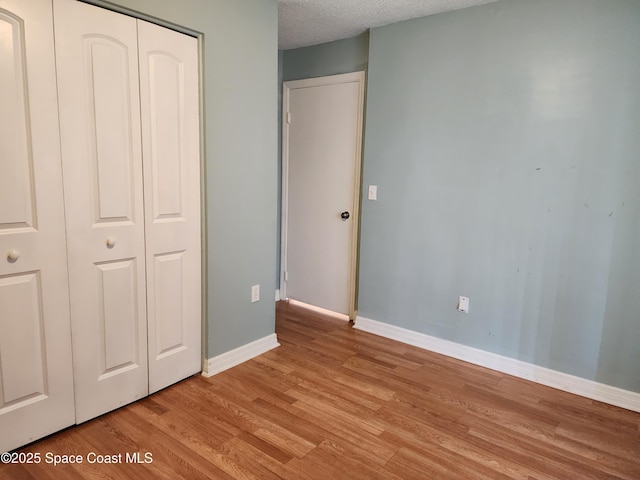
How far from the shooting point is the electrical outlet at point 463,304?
290 cm

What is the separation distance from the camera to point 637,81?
2225mm

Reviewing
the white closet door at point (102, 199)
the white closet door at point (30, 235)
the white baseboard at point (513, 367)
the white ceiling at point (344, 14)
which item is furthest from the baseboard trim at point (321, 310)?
the white ceiling at point (344, 14)

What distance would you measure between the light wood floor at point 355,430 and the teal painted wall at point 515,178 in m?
0.41

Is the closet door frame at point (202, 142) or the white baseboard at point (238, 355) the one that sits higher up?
the closet door frame at point (202, 142)

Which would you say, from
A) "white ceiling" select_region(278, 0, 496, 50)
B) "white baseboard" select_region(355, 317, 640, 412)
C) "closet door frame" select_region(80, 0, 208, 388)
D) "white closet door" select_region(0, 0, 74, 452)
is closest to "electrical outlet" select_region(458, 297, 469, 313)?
"white baseboard" select_region(355, 317, 640, 412)

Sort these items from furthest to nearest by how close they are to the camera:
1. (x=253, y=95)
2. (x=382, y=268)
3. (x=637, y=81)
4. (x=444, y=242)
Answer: (x=382, y=268) < (x=444, y=242) < (x=253, y=95) < (x=637, y=81)

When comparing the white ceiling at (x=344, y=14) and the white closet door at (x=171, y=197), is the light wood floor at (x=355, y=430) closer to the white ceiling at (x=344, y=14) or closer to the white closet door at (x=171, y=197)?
the white closet door at (x=171, y=197)

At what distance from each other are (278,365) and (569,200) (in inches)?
81.3

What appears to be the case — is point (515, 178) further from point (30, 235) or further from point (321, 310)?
point (30, 235)

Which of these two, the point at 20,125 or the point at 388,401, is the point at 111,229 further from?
the point at 388,401

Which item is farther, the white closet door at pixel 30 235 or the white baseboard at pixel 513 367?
the white baseboard at pixel 513 367

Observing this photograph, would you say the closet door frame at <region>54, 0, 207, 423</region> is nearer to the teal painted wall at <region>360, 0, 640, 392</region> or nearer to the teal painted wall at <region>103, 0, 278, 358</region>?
the teal painted wall at <region>103, 0, 278, 358</region>

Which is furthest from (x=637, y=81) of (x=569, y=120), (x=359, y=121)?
(x=359, y=121)

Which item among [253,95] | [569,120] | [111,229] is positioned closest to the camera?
[111,229]
